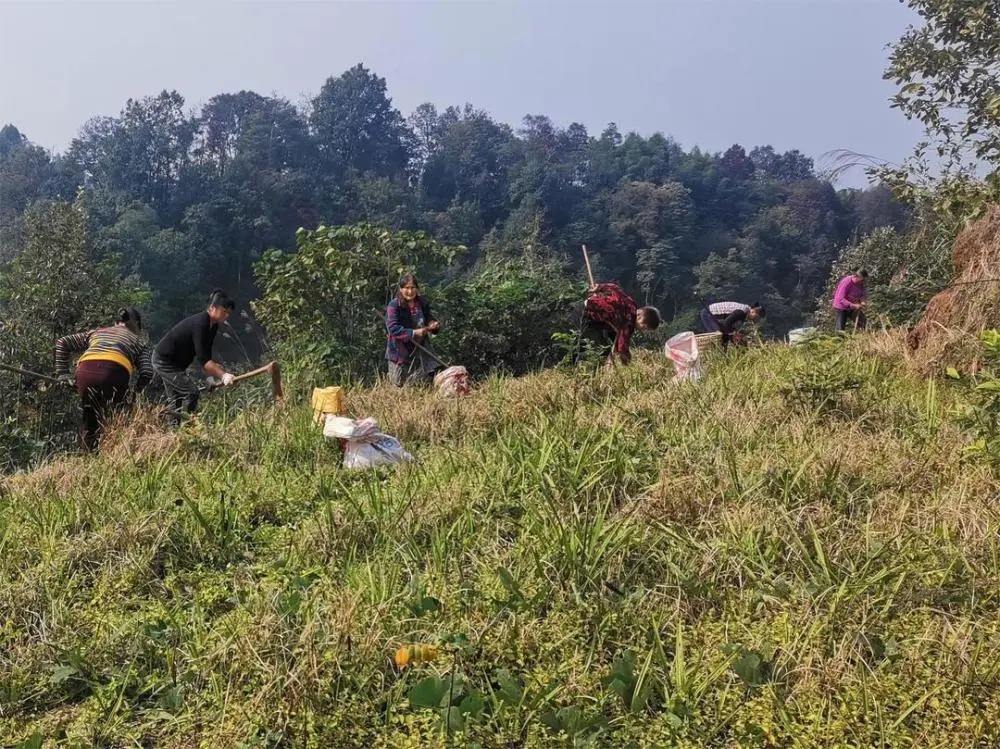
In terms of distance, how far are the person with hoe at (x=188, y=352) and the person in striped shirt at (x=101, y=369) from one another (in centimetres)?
20

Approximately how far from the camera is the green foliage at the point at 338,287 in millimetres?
7832

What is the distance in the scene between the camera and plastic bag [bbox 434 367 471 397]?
5596 millimetres

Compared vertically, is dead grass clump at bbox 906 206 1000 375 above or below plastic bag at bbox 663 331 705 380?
above

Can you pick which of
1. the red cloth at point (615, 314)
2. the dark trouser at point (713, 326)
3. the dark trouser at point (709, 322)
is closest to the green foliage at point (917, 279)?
the dark trouser at point (713, 326)

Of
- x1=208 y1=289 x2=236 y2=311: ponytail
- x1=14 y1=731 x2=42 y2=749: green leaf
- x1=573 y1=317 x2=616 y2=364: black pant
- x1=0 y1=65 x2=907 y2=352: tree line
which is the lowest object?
x1=14 y1=731 x2=42 y2=749: green leaf

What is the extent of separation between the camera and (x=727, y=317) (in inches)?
297

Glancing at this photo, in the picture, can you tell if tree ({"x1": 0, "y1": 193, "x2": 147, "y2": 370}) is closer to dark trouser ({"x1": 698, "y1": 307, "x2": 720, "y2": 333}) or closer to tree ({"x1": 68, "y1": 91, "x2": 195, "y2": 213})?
dark trouser ({"x1": 698, "y1": 307, "x2": 720, "y2": 333})

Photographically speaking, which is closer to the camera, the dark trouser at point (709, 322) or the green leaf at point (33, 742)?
the green leaf at point (33, 742)

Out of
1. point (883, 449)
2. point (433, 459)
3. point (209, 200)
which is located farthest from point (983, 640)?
point (209, 200)

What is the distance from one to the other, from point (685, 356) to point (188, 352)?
3.73 m

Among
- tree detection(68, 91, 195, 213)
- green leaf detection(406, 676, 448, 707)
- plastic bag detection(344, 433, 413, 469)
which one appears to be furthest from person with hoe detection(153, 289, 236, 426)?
tree detection(68, 91, 195, 213)

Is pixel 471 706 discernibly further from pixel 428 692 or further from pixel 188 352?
pixel 188 352

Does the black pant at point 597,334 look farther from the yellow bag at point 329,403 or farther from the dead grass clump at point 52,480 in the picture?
the dead grass clump at point 52,480

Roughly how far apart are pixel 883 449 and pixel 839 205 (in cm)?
7344
